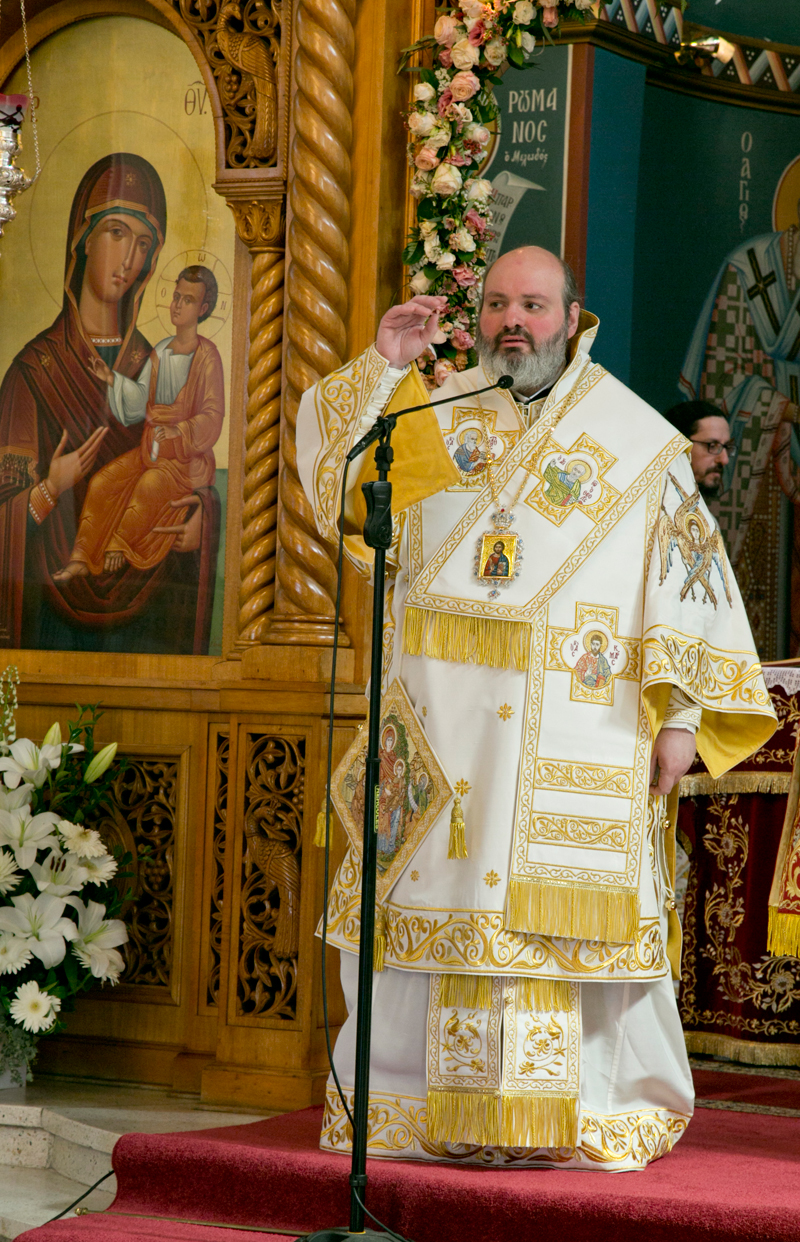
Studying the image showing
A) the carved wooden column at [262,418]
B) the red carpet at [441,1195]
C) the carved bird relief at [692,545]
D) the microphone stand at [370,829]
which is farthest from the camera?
the carved wooden column at [262,418]

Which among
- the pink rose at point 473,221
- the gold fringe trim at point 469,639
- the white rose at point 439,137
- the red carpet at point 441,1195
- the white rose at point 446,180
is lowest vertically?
the red carpet at point 441,1195

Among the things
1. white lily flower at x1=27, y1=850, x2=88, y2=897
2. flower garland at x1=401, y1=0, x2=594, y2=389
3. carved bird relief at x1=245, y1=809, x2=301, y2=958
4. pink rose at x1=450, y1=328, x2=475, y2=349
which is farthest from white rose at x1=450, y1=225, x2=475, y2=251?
white lily flower at x1=27, y1=850, x2=88, y2=897

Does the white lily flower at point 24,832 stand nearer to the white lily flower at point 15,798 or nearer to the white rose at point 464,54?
the white lily flower at point 15,798

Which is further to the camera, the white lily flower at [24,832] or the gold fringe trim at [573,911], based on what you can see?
the white lily flower at [24,832]

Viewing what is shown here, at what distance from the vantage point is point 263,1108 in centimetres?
482

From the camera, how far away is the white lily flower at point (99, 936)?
16.3ft

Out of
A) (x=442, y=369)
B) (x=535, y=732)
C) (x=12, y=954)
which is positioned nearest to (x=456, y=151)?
(x=442, y=369)

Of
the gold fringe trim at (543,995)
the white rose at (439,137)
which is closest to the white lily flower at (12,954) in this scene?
the gold fringe trim at (543,995)

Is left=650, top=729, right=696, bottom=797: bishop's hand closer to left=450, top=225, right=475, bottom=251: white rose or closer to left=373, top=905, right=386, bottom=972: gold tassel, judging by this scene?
left=373, top=905, right=386, bottom=972: gold tassel

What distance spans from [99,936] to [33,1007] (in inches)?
12.0

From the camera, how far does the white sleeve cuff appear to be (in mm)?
3926

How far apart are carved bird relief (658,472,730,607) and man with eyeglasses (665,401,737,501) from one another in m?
2.17

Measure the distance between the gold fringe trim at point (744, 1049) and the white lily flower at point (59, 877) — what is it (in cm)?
196

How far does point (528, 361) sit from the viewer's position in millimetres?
4078
